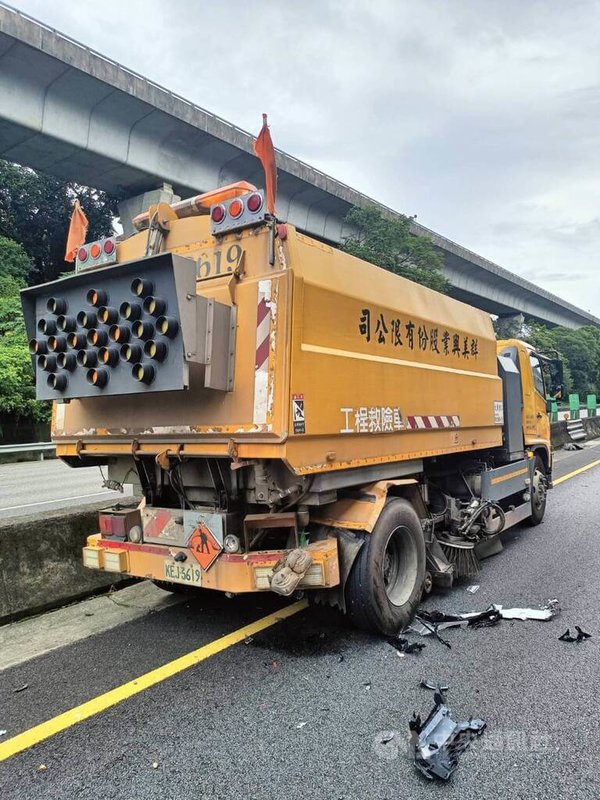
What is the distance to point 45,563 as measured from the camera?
4586 mm

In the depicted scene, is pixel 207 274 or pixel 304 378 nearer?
pixel 304 378

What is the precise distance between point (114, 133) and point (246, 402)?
16.7m

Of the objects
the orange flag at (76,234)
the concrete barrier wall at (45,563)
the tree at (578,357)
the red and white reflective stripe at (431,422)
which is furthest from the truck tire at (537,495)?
the tree at (578,357)

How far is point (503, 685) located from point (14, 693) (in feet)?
9.34

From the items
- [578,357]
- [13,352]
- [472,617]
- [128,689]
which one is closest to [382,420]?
[472,617]

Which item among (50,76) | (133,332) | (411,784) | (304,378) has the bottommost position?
(411,784)

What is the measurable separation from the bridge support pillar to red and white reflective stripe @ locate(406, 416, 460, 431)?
15.6 metres

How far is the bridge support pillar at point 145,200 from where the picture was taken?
18984 millimetres

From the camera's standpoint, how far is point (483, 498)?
235 inches

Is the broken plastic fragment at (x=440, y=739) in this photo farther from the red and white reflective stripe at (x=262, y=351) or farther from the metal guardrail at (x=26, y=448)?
the metal guardrail at (x=26, y=448)

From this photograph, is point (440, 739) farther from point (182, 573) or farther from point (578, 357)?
point (578, 357)

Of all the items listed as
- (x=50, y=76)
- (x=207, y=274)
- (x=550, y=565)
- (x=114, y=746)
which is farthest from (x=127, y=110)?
(x=114, y=746)

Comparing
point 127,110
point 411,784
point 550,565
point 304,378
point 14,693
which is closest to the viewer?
point 411,784

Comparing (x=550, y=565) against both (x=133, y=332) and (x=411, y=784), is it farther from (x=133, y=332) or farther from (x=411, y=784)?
(x=133, y=332)
